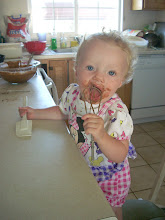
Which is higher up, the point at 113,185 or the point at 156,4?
the point at 156,4

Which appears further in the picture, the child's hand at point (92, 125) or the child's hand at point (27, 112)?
the child's hand at point (27, 112)

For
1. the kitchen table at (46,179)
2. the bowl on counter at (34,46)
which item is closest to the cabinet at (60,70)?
the bowl on counter at (34,46)

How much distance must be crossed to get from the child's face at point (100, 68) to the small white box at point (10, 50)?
1.39 m

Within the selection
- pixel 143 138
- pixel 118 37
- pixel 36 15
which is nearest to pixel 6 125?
pixel 118 37

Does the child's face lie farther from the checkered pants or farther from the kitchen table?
the checkered pants

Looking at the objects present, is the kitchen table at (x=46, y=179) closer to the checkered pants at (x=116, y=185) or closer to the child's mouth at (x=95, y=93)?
the child's mouth at (x=95, y=93)

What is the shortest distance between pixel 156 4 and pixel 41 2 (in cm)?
155

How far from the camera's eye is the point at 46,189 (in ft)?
1.48

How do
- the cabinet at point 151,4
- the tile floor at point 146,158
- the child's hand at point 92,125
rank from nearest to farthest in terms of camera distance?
the child's hand at point 92,125 < the tile floor at point 146,158 < the cabinet at point 151,4

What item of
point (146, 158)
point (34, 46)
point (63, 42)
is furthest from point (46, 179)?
point (63, 42)

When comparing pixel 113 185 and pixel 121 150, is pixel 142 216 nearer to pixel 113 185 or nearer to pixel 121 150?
pixel 113 185

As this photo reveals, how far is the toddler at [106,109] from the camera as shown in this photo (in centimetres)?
72

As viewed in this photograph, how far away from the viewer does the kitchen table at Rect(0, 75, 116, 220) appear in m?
0.40

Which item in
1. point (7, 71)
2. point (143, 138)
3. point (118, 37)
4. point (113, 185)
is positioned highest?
point (118, 37)
